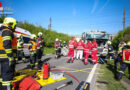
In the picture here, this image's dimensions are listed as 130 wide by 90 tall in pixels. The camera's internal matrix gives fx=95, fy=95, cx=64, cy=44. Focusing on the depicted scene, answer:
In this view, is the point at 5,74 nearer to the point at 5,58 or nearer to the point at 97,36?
the point at 5,58

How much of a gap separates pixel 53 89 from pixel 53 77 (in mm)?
837

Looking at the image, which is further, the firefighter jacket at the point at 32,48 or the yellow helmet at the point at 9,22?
the firefighter jacket at the point at 32,48

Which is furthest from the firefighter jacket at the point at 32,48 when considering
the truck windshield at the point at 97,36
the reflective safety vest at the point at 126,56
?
the truck windshield at the point at 97,36

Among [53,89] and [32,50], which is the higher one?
[32,50]

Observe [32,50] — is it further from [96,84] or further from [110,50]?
[110,50]

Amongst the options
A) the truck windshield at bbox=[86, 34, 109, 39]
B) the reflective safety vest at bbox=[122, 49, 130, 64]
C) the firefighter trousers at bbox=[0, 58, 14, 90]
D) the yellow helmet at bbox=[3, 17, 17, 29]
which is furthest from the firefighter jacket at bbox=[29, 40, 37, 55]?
the truck windshield at bbox=[86, 34, 109, 39]

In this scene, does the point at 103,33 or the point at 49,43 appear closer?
the point at 103,33

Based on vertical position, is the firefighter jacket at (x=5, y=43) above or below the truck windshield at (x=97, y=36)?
below

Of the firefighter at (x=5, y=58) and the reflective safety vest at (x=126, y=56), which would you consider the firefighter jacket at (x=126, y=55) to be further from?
the firefighter at (x=5, y=58)

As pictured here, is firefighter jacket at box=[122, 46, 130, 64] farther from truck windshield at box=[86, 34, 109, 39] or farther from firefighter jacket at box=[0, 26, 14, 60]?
truck windshield at box=[86, 34, 109, 39]

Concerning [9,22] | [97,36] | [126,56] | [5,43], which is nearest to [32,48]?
[9,22]

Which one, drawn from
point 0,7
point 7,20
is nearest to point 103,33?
point 7,20

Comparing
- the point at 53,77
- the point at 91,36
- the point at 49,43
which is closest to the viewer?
the point at 53,77

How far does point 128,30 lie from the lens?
49.1 feet
